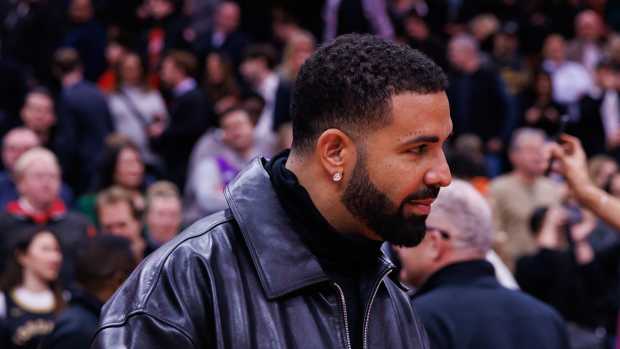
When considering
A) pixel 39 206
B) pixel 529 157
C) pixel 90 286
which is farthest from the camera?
pixel 529 157

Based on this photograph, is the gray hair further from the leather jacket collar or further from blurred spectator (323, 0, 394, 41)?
blurred spectator (323, 0, 394, 41)

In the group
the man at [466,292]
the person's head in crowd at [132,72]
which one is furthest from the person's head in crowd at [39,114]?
the man at [466,292]

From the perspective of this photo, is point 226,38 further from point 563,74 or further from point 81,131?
point 563,74

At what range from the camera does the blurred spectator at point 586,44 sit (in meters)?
14.7

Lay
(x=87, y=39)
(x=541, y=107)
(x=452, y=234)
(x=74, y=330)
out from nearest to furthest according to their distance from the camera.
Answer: (x=452, y=234)
(x=74, y=330)
(x=541, y=107)
(x=87, y=39)

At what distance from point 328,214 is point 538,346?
6.62 ft

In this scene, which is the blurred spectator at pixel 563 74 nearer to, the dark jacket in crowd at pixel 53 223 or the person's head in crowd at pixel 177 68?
the person's head in crowd at pixel 177 68

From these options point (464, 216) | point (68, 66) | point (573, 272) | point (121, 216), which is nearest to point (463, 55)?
point (68, 66)

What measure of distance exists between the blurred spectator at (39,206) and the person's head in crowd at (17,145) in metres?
1.12

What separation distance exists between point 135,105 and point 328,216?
8.87m

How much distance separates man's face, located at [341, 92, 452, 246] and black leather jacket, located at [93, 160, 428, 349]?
0.15m

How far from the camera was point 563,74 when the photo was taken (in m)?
14.0

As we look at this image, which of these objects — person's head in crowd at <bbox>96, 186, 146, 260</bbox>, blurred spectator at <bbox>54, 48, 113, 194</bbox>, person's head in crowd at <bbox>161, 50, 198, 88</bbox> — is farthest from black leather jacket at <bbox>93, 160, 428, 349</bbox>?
person's head in crowd at <bbox>161, 50, 198, 88</bbox>

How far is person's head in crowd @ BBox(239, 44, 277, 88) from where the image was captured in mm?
12539
